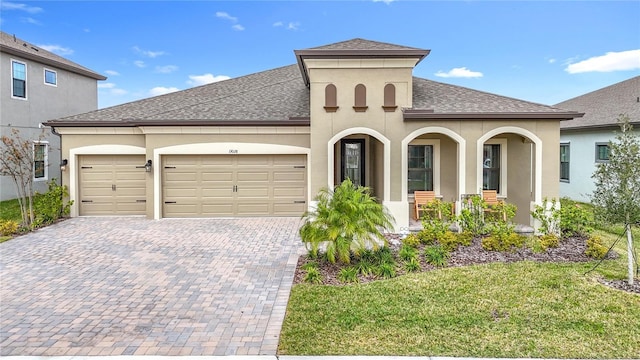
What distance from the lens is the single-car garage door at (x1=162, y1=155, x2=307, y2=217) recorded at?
43.8 ft

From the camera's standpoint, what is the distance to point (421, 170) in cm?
1291

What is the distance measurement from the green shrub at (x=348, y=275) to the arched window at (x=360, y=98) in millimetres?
5774

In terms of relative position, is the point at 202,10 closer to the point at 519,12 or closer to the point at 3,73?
the point at 3,73

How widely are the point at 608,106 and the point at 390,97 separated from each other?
43.6 feet

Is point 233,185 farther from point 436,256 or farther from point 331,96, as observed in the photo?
point 436,256

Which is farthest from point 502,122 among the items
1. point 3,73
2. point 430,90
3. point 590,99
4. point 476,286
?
point 3,73

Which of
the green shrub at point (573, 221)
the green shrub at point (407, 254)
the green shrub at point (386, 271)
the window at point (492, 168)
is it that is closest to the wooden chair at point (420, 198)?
the window at point (492, 168)

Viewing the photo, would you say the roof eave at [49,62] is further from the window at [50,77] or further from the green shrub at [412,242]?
the green shrub at [412,242]

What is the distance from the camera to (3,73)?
16203 millimetres

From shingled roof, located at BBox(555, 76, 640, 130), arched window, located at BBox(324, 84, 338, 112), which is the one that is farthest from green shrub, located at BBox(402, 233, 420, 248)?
shingled roof, located at BBox(555, 76, 640, 130)

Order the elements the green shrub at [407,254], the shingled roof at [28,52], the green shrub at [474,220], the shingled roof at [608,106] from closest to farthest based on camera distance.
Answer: the green shrub at [407,254] → the green shrub at [474,220] → the shingled roof at [608,106] → the shingled roof at [28,52]

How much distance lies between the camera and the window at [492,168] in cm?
1277

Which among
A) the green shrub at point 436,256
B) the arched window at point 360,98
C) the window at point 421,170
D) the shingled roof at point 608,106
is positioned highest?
the shingled roof at point 608,106

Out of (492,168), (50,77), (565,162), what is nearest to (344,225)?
(492,168)
